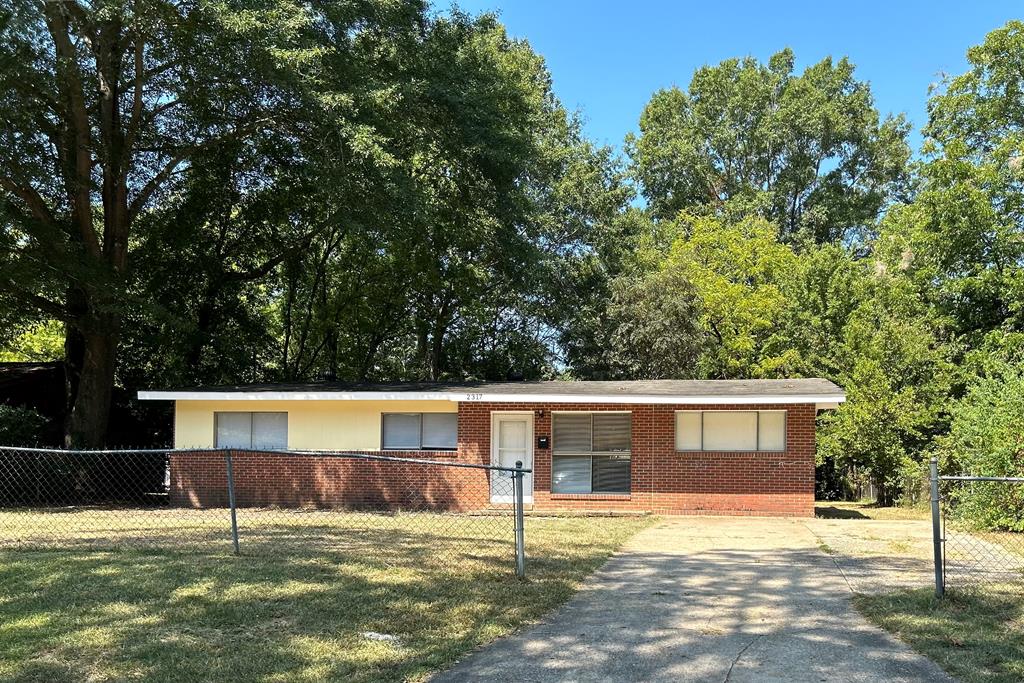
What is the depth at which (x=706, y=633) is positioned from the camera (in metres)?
6.29

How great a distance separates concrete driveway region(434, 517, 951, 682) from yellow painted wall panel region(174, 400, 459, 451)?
27.2ft

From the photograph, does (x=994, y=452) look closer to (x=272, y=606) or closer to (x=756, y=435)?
(x=756, y=435)

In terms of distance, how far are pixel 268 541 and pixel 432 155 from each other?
11.4 meters

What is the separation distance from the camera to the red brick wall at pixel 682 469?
15.9m

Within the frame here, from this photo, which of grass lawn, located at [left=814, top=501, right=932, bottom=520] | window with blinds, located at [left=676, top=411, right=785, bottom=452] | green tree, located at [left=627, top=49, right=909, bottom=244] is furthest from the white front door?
green tree, located at [left=627, top=49, right=909, bottom=244]

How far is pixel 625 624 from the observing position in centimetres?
659

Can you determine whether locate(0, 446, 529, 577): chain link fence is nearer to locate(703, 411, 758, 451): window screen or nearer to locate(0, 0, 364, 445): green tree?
locate(0, 0, 364, 445): green tree

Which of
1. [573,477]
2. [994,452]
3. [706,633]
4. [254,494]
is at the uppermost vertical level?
[994,452]

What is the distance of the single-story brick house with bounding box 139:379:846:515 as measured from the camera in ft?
52.6

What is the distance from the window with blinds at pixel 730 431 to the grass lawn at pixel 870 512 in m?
1.89

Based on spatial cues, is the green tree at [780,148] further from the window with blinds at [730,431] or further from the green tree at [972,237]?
the window with blinds at [730,431]

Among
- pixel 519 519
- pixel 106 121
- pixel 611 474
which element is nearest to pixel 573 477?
pixel 611 474

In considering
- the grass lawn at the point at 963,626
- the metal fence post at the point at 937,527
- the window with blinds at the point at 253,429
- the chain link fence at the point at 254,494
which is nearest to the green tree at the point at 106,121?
the chain link fence at the point at 254,494

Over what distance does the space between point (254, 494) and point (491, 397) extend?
17.4 feet
